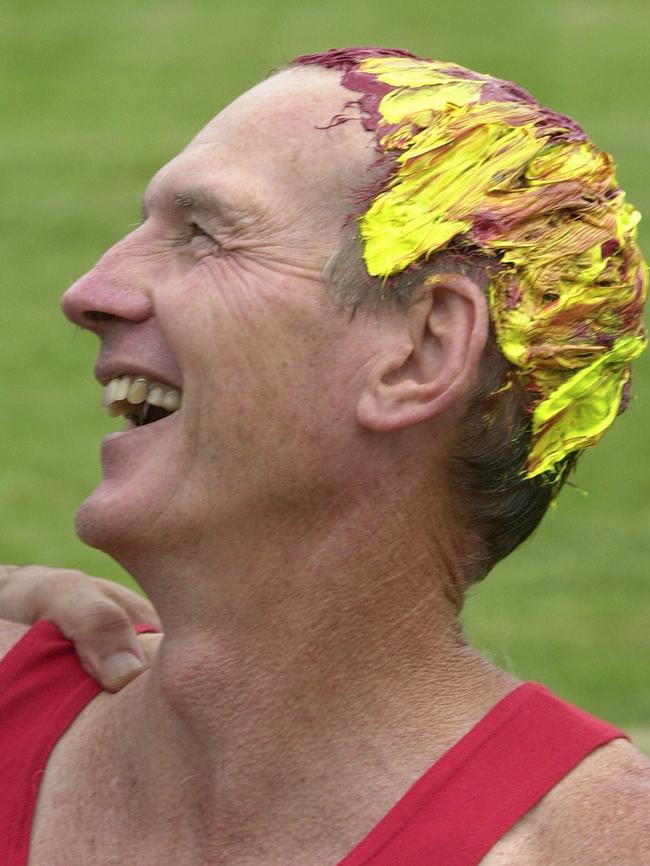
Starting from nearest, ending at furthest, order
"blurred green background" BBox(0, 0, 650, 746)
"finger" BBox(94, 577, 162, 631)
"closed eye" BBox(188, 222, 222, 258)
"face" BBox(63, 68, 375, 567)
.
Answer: "face" BBox(63, 68, 375, 567) → "closed eye" BBox(188, 222, 222, 258) → "finger" BBox(94, 577, 162, 631) → "blurred green background" BBox(0, 0, 650, 746)

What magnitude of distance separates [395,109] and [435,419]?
46 centimetres

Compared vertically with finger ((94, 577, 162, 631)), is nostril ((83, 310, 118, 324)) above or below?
above

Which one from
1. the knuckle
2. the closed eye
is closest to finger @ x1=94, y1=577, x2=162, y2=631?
the knuckle

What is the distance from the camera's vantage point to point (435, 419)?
2.40 m

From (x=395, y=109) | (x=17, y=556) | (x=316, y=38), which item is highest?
(x=395, y=109)

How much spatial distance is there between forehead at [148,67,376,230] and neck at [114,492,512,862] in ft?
1.58

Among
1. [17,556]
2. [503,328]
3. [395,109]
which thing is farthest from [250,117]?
[17,556]

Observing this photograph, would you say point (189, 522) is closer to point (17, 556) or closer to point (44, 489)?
point (17, 556)

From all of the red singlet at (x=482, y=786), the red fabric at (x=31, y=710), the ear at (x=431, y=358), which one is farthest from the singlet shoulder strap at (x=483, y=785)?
the red fabric at (x=31, y=710)

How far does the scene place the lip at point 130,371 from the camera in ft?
7.88

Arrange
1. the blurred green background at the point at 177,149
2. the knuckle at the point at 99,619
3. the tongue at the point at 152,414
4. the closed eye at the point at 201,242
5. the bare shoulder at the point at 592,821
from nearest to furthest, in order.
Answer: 1. the bare shoulder at the point at 592,821
2. the closed eye at the point at 201,242
3. the tongue at the point at 152,414
4. the knuckle at the point at 99,619
5. the blurred green background at the point at 177,149

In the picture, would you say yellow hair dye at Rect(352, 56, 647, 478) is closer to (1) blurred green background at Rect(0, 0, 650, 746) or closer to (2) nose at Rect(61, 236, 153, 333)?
(2) nose at Rect(61, 236, 153, 333)

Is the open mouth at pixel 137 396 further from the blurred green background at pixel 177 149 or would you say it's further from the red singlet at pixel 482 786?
the blurred green background at pixel 177 149

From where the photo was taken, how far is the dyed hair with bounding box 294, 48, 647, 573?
2.36 metres
